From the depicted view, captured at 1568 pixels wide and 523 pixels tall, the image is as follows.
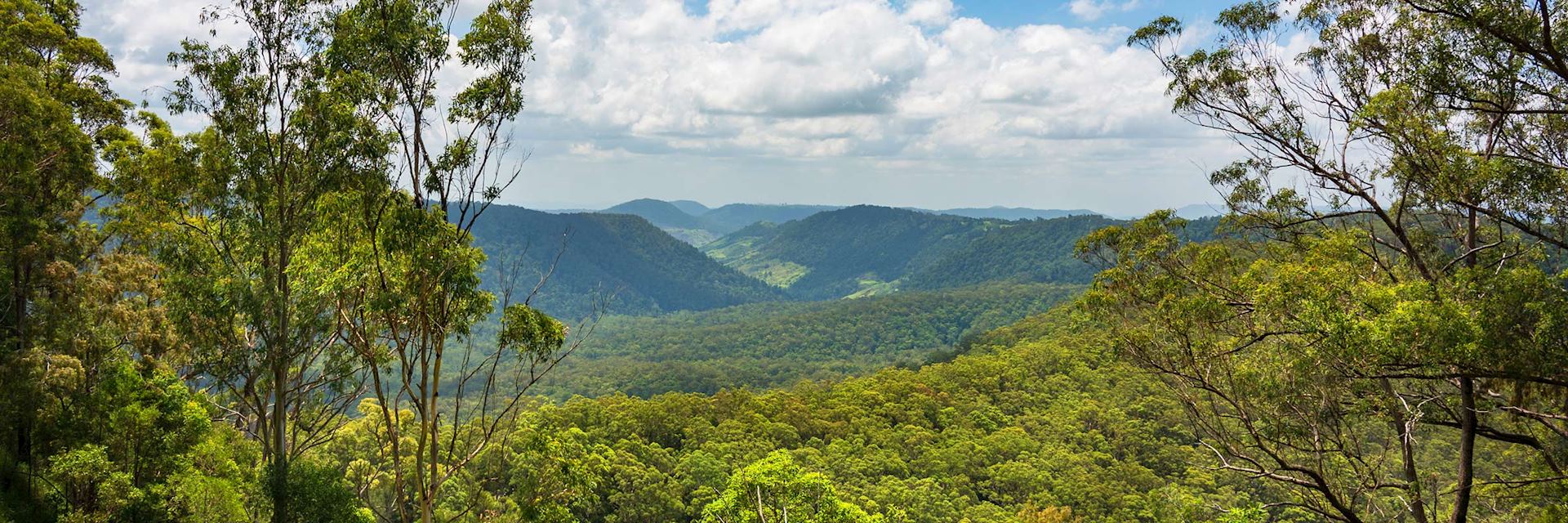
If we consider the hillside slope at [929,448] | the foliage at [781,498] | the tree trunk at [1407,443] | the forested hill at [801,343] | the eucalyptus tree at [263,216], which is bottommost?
the forested hill at [801,343]

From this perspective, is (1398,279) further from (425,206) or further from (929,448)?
(929,448)

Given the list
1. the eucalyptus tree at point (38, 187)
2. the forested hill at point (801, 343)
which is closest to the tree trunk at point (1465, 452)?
the eucalyptus tree at point (38, 187)

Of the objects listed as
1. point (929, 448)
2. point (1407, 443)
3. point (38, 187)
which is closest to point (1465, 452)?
point (1407, 443)

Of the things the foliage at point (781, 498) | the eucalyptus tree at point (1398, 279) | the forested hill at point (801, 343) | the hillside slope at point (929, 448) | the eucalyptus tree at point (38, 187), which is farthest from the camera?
the forested hill at point (801, 343)

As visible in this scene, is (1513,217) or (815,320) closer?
(1513,217)

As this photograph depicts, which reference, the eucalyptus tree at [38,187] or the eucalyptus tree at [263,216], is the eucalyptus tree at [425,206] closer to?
the eucalyptus tree at [263,216]

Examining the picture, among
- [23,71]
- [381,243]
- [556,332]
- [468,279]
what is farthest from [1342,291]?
[23,71]

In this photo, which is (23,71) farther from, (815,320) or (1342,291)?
(815,320)

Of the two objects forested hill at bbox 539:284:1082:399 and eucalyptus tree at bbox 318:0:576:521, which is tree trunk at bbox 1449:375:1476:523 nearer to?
eucalyptus tree at bbox 318:0:576:521

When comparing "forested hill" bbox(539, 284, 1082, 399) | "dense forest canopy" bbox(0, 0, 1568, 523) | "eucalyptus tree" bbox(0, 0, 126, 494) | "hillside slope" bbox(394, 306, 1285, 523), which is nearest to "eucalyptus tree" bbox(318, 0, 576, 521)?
"dense forest canopy" bbox(0, 0, 1568, 523)

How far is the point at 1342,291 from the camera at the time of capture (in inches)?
370

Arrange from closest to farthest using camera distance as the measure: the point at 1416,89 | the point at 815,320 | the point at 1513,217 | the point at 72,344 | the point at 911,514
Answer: the point at 1513,217
the point at 1416,89
the point at 72,344
the point at 911,514
the point at 815,320

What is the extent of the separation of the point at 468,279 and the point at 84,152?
33.1 ft

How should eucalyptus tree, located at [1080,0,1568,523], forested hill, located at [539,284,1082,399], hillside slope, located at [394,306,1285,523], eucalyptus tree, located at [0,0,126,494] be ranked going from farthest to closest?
forested hill, located at [539,284,1082,399]
hillside slope, located at [394,306,1285,523]
eucalyptus tree, located at [0,0,126,494]
eucalyptus tree, located at [1080,0,1568,523]
